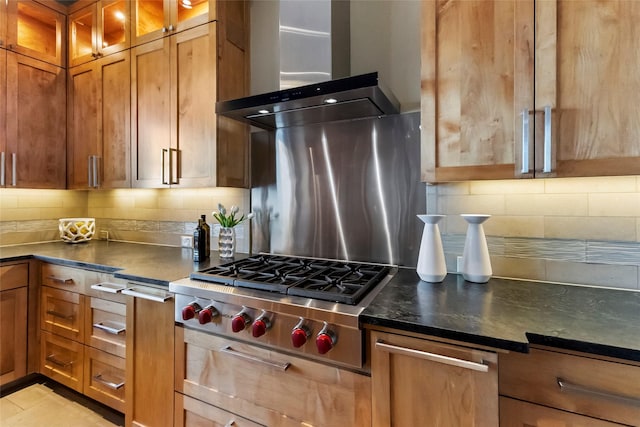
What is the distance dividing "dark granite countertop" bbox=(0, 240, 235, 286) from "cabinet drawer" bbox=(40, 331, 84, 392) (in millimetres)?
518

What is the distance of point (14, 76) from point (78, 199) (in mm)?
1067

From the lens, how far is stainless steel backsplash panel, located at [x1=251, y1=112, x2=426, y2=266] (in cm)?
167

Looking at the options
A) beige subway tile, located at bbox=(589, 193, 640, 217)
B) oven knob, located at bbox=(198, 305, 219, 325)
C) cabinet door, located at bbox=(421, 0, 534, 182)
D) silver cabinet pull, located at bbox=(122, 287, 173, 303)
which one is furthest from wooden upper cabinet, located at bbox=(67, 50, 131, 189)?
beige subway tile, located at bbox=(589, 193, 640, 217)

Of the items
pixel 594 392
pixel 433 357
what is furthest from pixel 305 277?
pixel 594 392

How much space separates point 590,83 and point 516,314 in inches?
32.4

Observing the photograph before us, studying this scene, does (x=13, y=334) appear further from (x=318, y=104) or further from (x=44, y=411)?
(x=318, y=104)

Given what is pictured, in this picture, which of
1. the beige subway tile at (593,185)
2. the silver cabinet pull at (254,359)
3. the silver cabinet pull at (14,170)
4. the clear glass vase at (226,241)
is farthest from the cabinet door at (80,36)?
the beige subway tile at (593,185)

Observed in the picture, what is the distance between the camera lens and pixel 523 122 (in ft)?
3.66

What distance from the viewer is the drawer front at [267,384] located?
106 cm

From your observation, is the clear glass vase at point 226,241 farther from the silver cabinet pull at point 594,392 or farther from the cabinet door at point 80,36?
the cabinet door at point 80,36

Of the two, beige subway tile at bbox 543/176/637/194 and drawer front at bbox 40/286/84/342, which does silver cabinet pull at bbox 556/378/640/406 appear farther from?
drawer front at bbox 40/286/84/342

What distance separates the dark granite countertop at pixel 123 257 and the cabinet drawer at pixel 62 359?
20.4 inches

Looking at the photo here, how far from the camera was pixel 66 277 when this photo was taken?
1908 millimetres

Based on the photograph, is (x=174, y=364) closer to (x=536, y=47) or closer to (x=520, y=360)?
(x=520, y=360)
